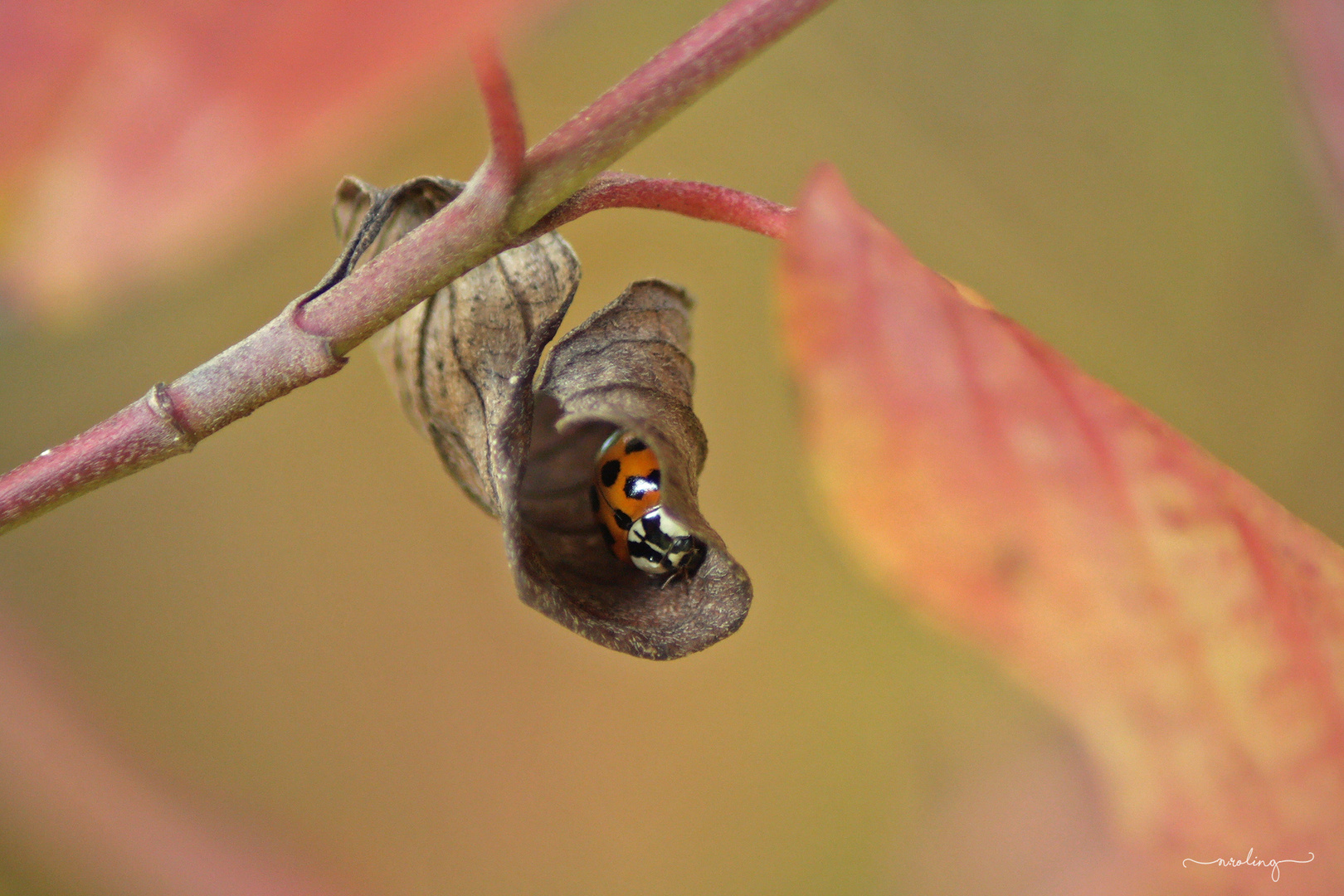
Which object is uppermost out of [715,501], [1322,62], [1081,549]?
[1322,62]

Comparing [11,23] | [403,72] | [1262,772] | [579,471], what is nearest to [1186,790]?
[1262,772]

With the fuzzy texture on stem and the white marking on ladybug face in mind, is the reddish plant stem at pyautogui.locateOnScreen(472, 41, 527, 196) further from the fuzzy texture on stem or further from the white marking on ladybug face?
the white marking on ladybug face

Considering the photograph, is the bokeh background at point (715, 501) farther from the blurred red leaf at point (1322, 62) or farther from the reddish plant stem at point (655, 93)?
the reddish plant stem at point (655, 93)

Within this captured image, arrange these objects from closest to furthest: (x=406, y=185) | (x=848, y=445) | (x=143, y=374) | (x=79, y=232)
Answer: (x=848, y=445) < (x=406, y=185) < (x=79, y=232) < (x=143, y=374)

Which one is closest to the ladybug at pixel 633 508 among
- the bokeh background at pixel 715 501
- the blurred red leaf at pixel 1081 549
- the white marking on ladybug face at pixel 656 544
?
the white marking on ladybug face at pixel 656 544

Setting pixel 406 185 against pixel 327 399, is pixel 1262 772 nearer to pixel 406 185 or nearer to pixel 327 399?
pixel 406 185

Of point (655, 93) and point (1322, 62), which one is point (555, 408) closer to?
point (655, 93)

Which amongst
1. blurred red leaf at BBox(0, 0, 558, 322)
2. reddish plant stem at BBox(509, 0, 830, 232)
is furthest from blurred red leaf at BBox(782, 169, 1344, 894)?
blurred red leaf at BBox(0, 0, 558, 322)

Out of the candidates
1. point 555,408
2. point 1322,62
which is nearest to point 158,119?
point 555,408
